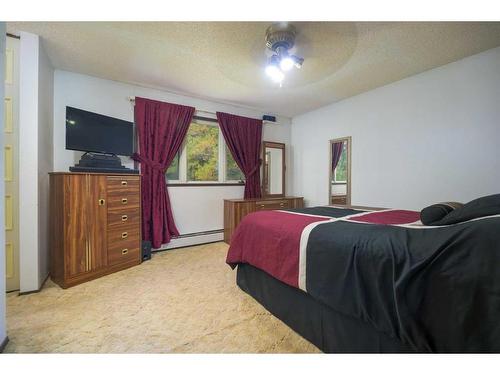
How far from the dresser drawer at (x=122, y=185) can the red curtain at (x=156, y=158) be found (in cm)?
44

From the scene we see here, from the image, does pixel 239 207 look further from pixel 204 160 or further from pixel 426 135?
pixel 426 135

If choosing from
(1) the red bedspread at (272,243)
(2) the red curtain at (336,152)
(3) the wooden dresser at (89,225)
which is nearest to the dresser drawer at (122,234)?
(3) the wooden dresser at (89,225)

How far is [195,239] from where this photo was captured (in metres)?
3.53

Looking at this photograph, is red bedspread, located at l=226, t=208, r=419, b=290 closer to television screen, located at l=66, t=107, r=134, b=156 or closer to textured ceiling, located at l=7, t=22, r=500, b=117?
textured ceiling, located at l=7, t=22, r=500, b=117

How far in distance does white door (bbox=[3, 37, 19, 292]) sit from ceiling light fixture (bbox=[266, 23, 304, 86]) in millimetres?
2337

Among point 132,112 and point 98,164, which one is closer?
point 98,164

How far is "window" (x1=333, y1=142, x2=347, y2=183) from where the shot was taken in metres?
3.56

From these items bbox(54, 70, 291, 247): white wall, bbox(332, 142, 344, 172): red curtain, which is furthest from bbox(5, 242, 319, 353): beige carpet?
bbox(332, 142, 344, 172): red curtain

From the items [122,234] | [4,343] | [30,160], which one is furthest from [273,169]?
[4,343]

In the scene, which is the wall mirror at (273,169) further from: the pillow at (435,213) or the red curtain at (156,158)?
the pillow at (435,213)

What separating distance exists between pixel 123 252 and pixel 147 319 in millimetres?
1174

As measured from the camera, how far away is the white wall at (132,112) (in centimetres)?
256
